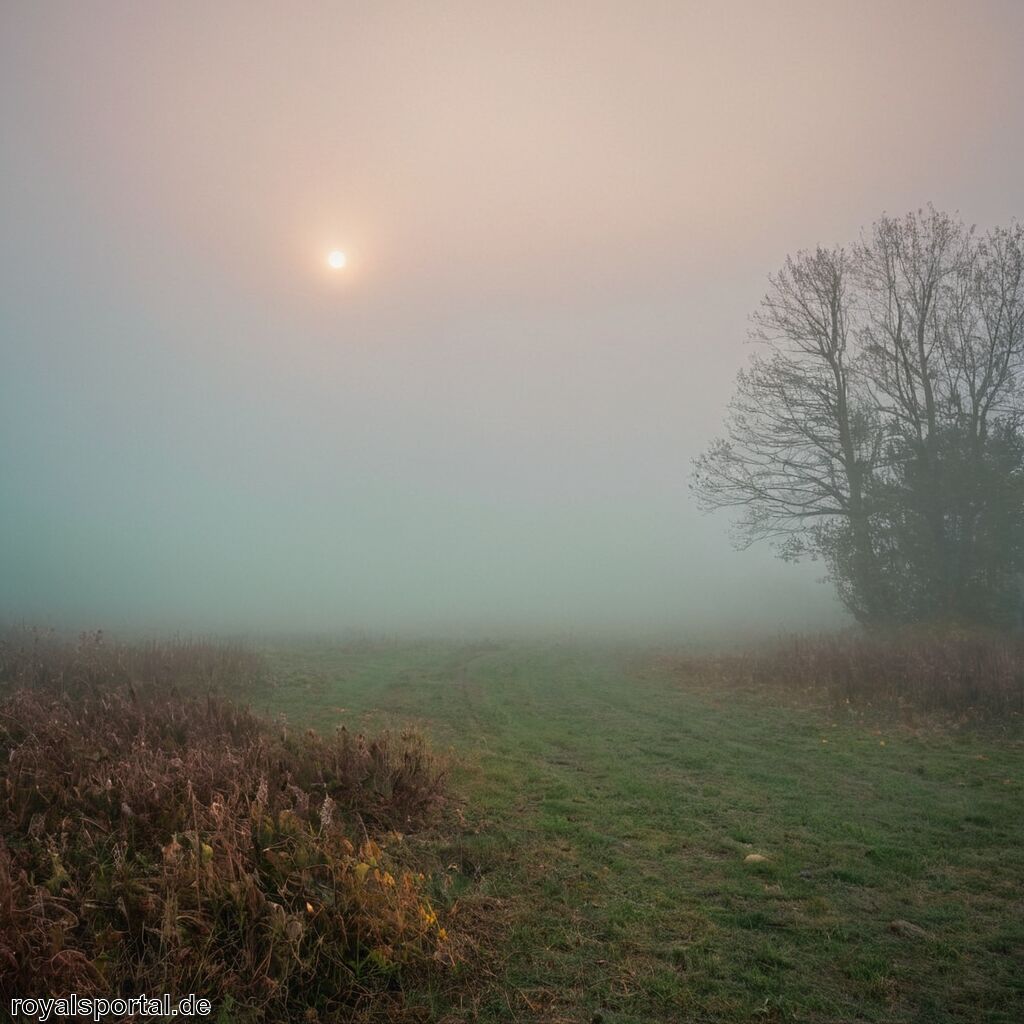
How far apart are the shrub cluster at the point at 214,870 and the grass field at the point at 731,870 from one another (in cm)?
58

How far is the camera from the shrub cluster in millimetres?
3906

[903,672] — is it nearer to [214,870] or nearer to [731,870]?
[731,870]

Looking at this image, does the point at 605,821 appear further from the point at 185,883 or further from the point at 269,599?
the point at 269,599

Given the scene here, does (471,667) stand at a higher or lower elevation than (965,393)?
lower

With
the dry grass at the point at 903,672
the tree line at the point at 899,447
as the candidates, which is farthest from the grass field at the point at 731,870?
the tree line at the point at 899,447

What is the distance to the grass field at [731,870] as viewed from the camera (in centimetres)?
412

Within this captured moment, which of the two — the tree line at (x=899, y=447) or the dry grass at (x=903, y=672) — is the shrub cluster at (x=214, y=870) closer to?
the dry grass at (x=903, y=672)

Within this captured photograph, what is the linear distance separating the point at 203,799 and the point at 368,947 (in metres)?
2.56

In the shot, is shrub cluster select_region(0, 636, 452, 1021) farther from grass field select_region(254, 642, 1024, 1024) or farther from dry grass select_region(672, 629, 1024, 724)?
dry grass select_region(672, 629, 1024, 724)

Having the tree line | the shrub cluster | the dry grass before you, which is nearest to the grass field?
the shrub cluster

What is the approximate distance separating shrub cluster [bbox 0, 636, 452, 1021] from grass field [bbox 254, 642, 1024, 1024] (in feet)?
1.90

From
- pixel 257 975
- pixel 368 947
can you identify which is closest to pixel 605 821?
Result: pixel 368 947

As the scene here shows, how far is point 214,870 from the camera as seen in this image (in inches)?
177

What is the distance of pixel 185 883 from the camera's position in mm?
4391
